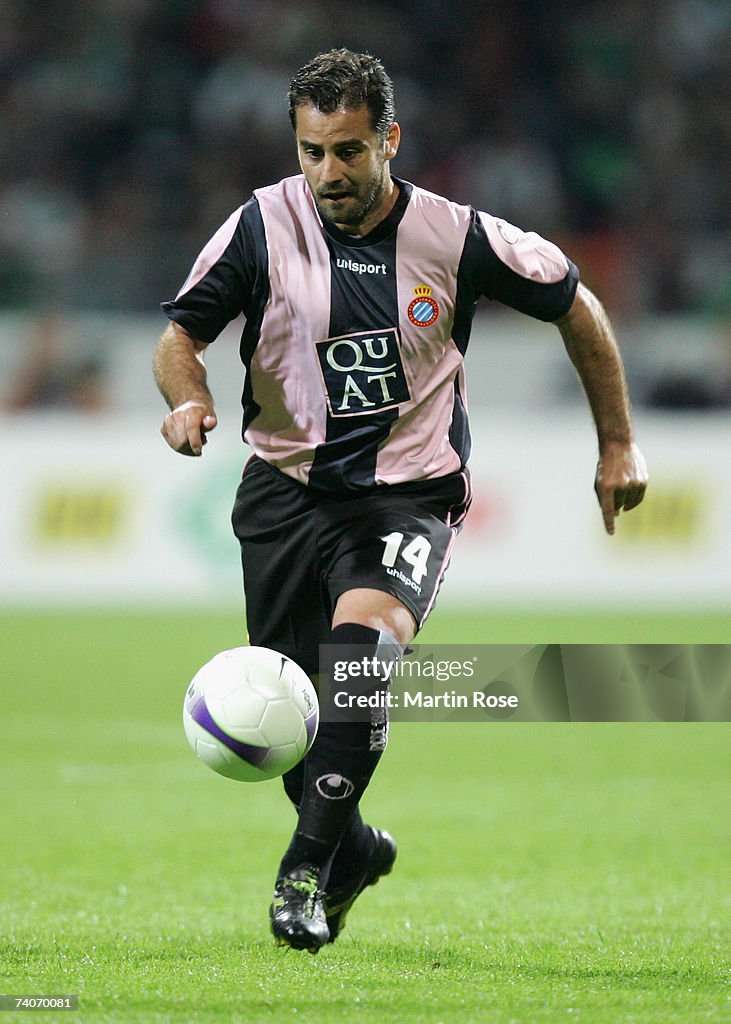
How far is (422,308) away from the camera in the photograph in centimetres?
428

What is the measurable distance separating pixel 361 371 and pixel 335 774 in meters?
1.08

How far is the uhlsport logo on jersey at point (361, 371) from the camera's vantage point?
14.0 ft

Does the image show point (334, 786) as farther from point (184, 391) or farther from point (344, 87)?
point (344, 87)

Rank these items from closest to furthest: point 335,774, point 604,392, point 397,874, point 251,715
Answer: point 251,715 < point 335,774 < point 604,392 < point 397,874

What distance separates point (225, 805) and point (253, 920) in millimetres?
2178

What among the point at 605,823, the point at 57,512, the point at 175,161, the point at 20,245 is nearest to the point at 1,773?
the point at 605,823

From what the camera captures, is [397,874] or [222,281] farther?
[397,874]

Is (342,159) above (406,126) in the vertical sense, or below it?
below

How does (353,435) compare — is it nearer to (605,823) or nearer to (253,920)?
(253,920)

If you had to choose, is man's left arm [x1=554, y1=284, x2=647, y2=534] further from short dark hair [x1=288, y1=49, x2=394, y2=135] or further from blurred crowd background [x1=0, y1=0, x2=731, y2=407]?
blurred crowd background [x1=0, y1=0, x2=731, y2=407]

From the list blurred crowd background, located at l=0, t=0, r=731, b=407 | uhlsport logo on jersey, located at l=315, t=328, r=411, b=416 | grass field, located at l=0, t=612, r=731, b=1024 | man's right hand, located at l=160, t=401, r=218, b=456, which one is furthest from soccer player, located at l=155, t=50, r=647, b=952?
blurred crowd background, located at l=0, t=0, r=731, b=407

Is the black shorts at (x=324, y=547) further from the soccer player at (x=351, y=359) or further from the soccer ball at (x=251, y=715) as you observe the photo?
the soccer ball at (x=251, y=715)

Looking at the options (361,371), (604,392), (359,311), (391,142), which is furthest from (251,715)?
(391,142)

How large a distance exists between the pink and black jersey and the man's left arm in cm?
7
